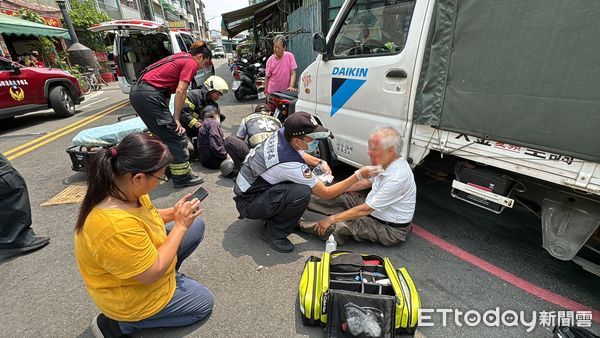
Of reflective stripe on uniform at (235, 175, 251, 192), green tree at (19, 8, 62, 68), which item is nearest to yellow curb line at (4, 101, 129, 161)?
reflective stripe on uniform at (235, 175, 251, 192)

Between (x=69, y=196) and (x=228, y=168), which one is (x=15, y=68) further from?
(x=228, y=168)

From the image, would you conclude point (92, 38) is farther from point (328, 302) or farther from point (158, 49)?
point (328, 302)

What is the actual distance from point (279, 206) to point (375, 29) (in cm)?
183

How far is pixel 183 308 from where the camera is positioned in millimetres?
1751

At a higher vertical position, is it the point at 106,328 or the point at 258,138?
the point at 258,138

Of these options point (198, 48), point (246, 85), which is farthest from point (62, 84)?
point (198, 48)

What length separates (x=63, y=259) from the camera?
2512 mm

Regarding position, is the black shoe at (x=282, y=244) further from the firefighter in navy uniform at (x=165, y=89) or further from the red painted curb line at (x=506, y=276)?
the firefighter in navy uniform at (x=165, y=89)

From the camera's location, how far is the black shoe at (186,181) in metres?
3.79

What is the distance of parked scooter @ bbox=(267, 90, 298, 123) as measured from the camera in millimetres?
4512

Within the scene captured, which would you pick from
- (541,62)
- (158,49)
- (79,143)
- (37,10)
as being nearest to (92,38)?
(37,10)

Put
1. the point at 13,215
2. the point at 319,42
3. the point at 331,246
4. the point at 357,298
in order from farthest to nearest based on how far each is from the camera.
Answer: the point at 319,42 → the point at 13,215 → the point at 331,246 → the point at 357,298

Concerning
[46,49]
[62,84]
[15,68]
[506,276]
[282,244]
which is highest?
[46,49]

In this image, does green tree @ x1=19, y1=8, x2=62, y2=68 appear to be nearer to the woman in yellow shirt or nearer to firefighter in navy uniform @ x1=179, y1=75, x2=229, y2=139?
firefighter in navy uniform @ x1=179, y1=75, x2=229, y2=139
